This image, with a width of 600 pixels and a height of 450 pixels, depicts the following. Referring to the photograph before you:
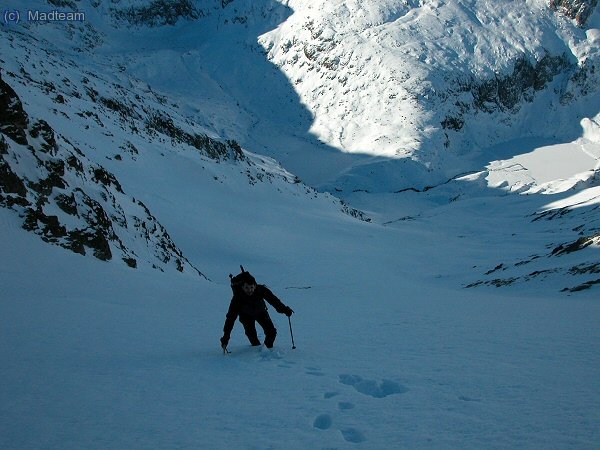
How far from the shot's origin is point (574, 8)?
90250 millimetres

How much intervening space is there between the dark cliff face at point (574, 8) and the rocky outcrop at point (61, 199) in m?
103

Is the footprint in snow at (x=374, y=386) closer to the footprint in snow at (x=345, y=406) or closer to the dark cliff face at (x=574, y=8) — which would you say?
the footprint in snow at (x=345, y=406)

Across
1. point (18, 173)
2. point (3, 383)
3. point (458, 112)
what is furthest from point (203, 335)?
point (458, 112)

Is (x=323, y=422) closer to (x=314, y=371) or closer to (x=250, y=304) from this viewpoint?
(x=314, y=371)

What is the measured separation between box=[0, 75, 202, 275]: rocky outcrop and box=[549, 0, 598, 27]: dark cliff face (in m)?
103

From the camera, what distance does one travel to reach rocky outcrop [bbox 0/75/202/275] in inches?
431

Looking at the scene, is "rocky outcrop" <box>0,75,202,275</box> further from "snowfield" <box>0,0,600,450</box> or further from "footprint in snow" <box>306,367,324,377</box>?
"footprint in snow" <box>306,367,324,377</box>

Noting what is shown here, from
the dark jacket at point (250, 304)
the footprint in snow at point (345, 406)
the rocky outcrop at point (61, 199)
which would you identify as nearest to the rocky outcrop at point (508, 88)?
the rocky outcrop at point (61, 199)

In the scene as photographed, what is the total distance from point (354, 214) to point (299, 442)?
47858 millimetres

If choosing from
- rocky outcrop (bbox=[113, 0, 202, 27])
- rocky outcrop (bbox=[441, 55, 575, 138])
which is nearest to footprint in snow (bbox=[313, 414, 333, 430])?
rocky outcrop (bbox=[441, 55, 575, 138])

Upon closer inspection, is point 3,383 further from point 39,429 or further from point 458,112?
point 458,112

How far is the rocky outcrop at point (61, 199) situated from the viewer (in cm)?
1095

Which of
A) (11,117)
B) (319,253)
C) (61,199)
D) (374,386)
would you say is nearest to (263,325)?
(374,386)

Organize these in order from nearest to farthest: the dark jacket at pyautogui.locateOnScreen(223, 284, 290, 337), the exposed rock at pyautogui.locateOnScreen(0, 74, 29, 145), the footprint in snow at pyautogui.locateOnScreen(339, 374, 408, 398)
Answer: the footprint in snow at pyautogui.locateOnScreen(339, 374, 408, 398)
the dark jacket at pyautogui.locateOnScreen(223, 284, 290, 337)
the exposed rock at pyautogui.locateOnScreen(0, 74, 29, 145)
